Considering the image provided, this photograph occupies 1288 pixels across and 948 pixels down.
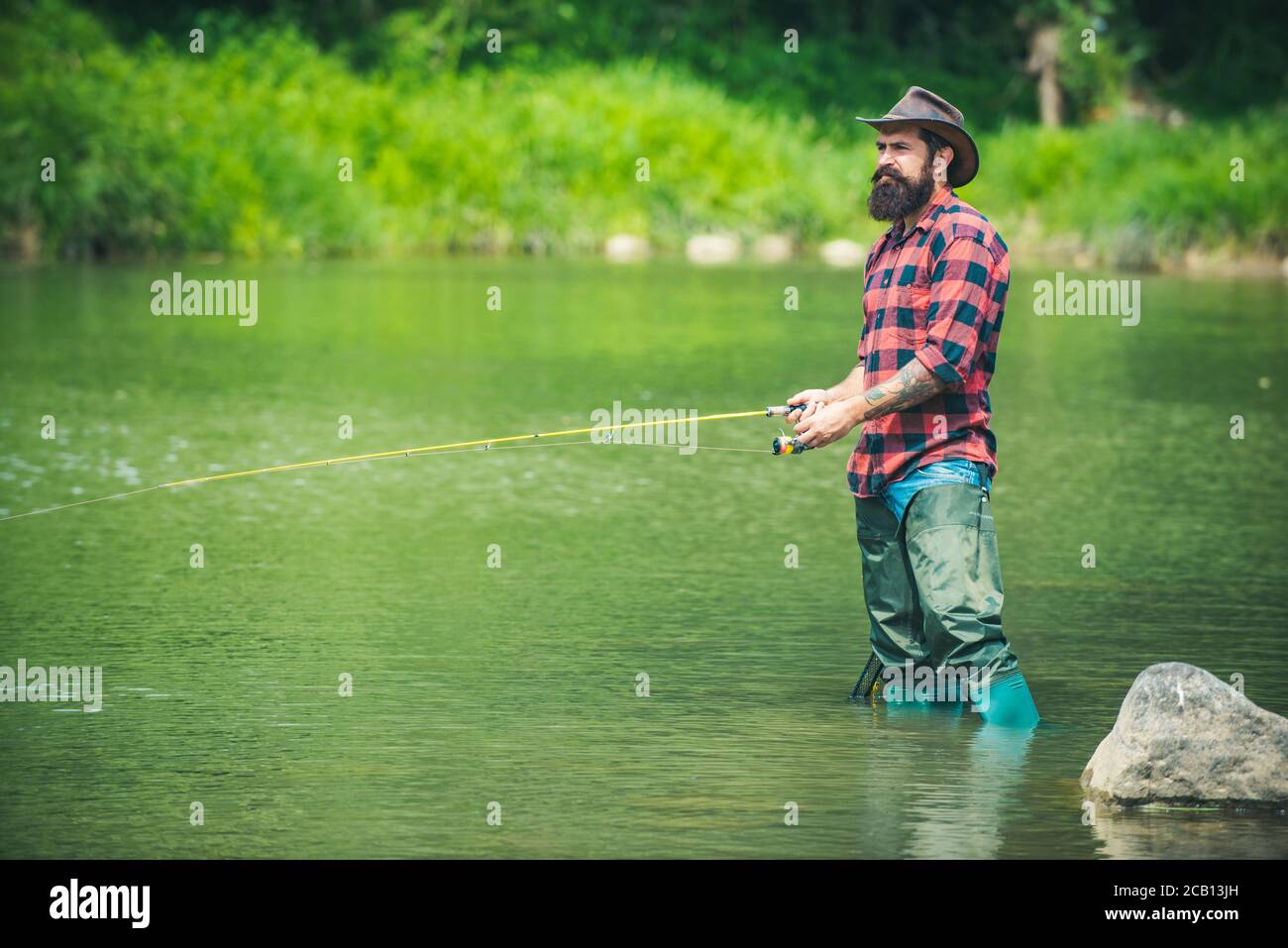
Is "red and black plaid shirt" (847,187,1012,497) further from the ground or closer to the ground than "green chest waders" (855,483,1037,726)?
further from the ground

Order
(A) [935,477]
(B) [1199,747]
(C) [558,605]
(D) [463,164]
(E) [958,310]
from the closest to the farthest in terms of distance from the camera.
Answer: (B) [1199,747], (E) [958,310], (A) [935,477], (C) [558,605], (D) [463,164]

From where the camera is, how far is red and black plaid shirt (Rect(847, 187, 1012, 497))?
20.3 ft

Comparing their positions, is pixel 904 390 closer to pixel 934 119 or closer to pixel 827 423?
pixel 827 423

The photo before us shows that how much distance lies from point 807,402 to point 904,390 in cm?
31

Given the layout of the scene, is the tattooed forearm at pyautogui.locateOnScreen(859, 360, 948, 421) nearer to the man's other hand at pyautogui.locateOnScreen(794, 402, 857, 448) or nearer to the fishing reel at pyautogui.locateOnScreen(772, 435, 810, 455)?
the man's other hand at pyautogui.locateOnScreen(794, 402, 857, 448)

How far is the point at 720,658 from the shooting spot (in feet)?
24.5

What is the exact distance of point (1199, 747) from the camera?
568cm

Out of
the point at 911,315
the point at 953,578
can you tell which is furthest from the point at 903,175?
the point at 953,578

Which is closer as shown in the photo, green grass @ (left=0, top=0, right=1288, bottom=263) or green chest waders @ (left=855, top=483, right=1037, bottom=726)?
green chest waders @ (left=855, top=483, right=1037, bottom=726)

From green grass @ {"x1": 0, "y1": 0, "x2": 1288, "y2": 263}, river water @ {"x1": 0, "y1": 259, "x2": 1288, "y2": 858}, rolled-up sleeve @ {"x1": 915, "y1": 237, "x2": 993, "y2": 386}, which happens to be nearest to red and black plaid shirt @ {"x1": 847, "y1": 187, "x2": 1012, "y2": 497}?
rolled-up sleeve @ {"x1": 915, "y1": 237, "x2": 993, "y2": 386}

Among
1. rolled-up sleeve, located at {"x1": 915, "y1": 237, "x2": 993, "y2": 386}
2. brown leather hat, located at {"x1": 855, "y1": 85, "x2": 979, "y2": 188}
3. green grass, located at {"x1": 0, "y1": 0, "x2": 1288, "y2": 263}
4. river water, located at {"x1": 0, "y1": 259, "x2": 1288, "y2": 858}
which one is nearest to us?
river water, located at {"x1": 0, "y1": 259, "x2": 1288, "y2": 858}

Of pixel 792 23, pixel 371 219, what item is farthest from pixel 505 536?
pixel 792 23

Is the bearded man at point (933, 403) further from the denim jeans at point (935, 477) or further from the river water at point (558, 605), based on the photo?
the river water at point (558, 605)

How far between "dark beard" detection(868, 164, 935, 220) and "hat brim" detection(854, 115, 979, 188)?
10 cm
